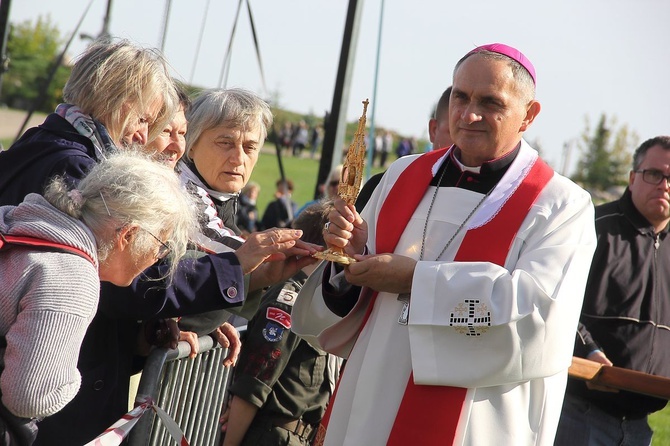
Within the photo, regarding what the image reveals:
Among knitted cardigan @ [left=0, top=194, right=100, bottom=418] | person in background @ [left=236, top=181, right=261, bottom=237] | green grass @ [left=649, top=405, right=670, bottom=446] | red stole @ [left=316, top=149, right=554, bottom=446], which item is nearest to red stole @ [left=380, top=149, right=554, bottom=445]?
red stole @ [left=316, top=149, right=554, bottom=446]

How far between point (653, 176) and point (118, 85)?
135 inches

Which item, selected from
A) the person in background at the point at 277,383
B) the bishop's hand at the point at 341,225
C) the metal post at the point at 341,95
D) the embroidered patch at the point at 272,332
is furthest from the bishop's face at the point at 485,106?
the metal post at the point at 341,95

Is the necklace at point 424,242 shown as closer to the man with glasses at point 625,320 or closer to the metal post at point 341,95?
the man with glasses at point 625,320

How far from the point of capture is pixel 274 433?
3941 millimetres

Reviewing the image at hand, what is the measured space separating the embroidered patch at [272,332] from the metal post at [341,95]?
4430 mm

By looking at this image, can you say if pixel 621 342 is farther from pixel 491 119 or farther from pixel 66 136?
pixel 66 136

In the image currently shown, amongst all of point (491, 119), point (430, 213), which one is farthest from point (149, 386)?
point (491, 119)

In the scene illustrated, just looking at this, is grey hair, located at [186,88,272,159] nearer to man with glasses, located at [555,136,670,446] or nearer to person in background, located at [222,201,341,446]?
person in background, located at [222,201,341,446]

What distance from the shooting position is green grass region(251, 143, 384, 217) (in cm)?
3478

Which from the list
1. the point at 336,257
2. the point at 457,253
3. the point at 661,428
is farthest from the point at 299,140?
the point at 336,257

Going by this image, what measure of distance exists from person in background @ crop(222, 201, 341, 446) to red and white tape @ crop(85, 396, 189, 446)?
1.95ft

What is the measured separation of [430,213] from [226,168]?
100 centimetres

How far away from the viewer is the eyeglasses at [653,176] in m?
5.32

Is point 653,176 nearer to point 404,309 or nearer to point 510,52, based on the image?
point 510,52
